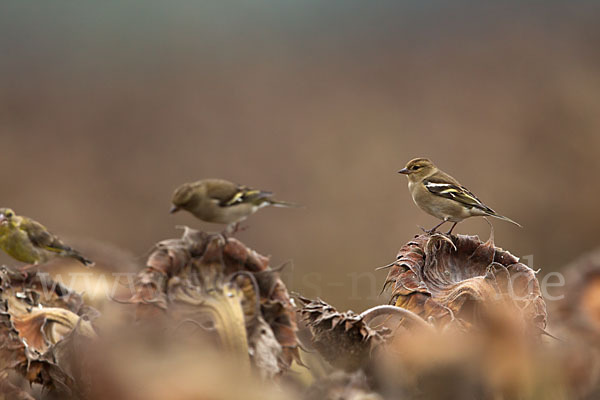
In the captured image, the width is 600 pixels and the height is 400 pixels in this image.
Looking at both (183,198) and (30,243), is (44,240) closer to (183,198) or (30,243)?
(30,243)

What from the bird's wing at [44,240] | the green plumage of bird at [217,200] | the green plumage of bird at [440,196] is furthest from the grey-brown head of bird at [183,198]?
the bird's wing at [44,240]

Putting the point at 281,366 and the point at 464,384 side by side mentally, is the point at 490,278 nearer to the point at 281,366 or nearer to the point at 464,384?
the point at 281,366

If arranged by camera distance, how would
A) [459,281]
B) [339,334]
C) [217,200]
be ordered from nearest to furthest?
[339,334]
[459,281]
[217,200]

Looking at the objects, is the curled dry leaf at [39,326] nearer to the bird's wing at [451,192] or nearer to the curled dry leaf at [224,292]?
the curled dry leaf at [224,292]

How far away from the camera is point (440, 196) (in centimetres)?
223

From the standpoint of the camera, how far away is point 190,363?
55cm

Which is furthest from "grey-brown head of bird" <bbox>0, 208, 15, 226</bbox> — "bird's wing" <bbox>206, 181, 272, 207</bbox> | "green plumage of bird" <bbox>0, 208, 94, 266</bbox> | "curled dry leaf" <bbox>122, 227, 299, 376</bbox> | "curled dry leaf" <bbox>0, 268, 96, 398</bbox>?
"curled dry leaf" <bbox>122, 227, 299, 376</bbox>

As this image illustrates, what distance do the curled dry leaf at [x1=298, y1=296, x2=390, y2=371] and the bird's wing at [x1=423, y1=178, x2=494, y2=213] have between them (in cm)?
100

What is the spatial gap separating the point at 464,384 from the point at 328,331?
467 millimetres

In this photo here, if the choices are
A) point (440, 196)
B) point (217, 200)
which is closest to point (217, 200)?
point (217, 200)

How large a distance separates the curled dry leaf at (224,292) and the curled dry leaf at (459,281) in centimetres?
26

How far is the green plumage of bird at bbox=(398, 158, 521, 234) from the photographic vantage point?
2.20 metres

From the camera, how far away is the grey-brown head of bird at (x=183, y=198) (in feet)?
5.97

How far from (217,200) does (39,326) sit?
1.87 ft
